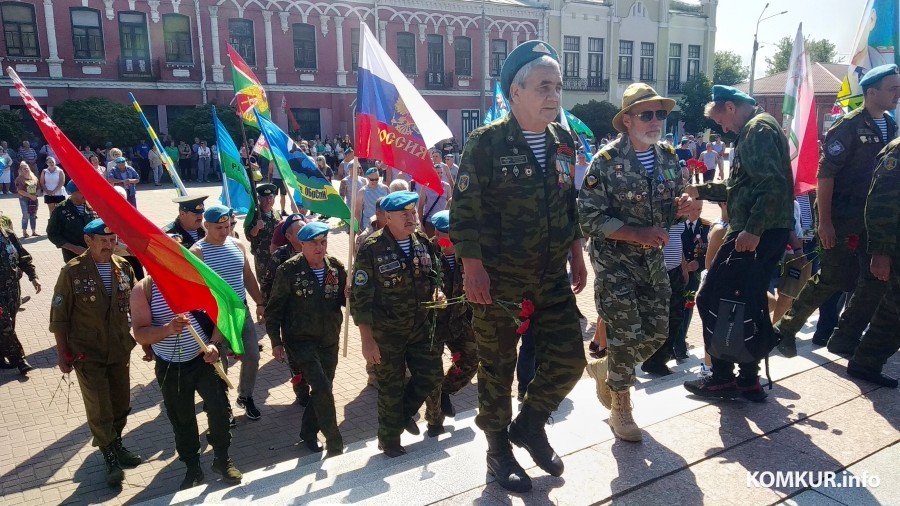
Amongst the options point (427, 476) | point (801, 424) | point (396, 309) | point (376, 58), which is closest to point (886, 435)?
point (801, 424)

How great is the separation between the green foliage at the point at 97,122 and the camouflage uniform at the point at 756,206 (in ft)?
92.2

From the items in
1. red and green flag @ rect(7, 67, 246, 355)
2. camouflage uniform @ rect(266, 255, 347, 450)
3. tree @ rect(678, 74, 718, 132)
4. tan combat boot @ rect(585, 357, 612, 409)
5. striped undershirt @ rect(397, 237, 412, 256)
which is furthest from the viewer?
tree @ rect(678, 74, 718, 132)

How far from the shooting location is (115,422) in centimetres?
513

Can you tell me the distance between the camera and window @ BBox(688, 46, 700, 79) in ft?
160

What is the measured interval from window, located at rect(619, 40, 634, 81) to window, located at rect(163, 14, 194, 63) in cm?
2692

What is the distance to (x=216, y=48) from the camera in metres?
33.5

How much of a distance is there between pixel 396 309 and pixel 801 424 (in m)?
2.61

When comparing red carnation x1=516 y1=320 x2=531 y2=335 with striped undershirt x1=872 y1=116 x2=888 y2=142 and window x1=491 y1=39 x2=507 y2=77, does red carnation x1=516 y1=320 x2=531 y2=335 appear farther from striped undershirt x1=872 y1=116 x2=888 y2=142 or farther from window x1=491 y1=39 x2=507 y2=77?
window x1=491 y1=39 x2=507 y2=77

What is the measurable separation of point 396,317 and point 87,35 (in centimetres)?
3256

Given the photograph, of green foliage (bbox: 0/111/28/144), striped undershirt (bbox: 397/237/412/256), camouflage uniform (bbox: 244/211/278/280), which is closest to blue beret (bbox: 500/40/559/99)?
striped undershirt (bbox: 397/237/412/256)

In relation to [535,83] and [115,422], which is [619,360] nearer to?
[535,83]

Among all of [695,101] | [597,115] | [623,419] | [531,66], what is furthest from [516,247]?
[695,101]

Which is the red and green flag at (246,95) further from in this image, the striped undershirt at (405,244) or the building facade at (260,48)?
the building facade at (260,48)

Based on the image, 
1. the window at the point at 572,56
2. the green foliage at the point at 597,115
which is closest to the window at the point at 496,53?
the window at the point at 572,56
